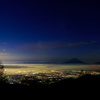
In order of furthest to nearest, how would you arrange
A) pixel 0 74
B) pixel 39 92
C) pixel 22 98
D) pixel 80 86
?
1. pixel 0 74
2. pixel 80 86
3. pixel 39 92
4. pixel 22 98

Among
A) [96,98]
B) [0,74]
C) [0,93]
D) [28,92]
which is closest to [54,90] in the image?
[28,92]

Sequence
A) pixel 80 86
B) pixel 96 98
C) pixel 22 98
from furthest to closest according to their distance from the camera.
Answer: pixel 80 86 < pixel 22 98 < pixel 96 98

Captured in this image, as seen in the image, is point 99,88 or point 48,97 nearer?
point 48,97

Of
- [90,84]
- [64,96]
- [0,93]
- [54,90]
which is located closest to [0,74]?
[0,93]

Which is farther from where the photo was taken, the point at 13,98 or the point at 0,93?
the point at 0,93

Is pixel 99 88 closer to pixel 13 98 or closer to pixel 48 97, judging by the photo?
pixel 48 97

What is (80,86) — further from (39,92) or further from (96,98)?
(39,92)

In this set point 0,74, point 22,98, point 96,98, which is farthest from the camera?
point 0,74

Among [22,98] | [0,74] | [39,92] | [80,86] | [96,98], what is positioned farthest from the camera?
[0,74]
